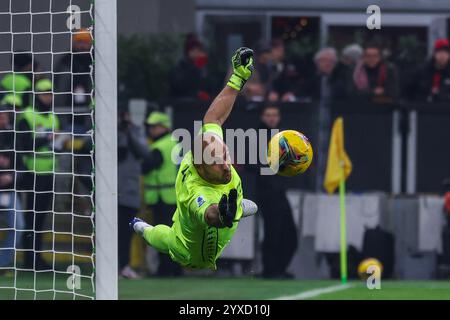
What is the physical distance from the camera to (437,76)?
17.2 meters

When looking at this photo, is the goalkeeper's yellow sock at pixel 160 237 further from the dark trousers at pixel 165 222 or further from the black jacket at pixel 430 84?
the black jacket at pixel 430 84

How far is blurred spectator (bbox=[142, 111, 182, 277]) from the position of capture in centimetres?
1667

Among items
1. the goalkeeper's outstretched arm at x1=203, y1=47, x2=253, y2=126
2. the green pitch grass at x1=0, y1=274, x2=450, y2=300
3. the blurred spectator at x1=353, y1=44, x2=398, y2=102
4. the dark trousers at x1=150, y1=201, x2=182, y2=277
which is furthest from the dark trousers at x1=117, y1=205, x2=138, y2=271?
the goalkeeper's outstretched arm at x1=203, y1=47, x2=253, y2=126

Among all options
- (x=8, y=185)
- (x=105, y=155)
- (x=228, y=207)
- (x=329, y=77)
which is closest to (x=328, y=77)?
(x=329, y=77)

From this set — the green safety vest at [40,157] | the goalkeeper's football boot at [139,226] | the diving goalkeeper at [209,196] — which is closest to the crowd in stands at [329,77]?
the green safety vest at [40,157]

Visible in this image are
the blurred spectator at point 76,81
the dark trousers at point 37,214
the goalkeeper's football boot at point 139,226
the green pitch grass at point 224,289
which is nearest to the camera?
the goalkeeper's football boot at point 139,226

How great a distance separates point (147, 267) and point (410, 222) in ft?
10.9

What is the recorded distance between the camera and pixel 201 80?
1767 cm

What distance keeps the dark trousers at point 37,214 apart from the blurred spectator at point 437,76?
4.94 metres

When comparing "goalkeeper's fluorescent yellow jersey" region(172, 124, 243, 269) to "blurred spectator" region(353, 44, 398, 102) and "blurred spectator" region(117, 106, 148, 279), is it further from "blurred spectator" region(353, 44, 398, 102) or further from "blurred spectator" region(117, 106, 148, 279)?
"blurred spectator" region(353, 44, 398, 102)

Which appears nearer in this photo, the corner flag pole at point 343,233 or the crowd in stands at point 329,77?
the corner flag pole at point 343,233

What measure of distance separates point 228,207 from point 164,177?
24.1 feet

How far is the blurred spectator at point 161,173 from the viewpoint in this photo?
656 inches
